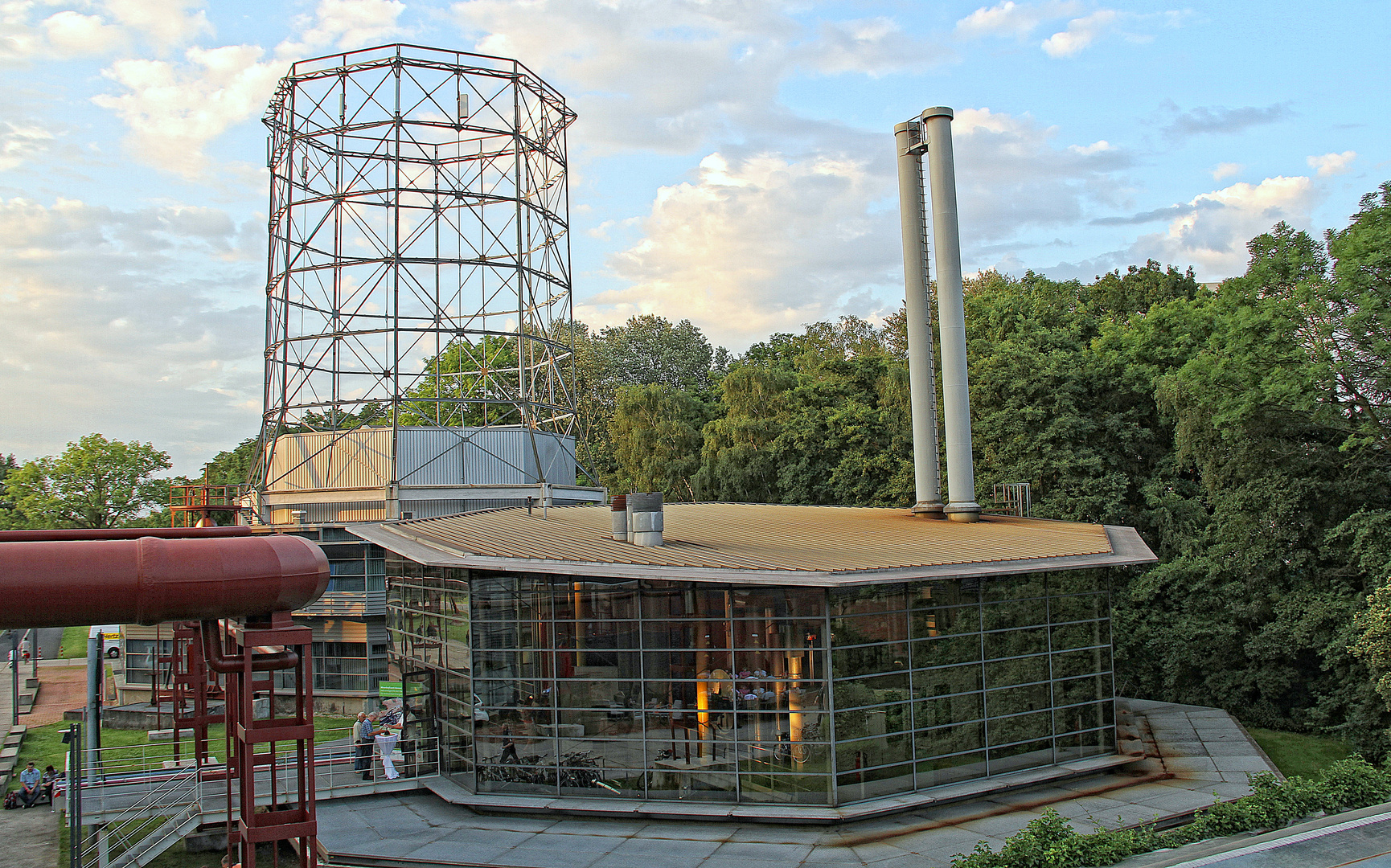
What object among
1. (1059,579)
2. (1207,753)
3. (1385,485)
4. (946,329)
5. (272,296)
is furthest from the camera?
(272,296)

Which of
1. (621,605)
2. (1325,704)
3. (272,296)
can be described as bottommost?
(1325,704)

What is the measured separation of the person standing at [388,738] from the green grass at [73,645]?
147 feet

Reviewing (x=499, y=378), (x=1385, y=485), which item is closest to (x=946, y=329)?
(x=1385, y=485)

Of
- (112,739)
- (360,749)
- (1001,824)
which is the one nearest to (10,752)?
(112,739)

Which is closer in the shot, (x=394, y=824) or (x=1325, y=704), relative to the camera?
(x=394, y=824)

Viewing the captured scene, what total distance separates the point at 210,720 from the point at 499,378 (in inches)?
934

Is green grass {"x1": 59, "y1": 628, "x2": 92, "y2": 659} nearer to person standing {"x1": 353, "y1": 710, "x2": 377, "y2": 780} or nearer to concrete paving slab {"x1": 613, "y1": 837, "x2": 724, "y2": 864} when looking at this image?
person standing {"x1": 353, "y1": 710, "x2": 377, "y2": 780}

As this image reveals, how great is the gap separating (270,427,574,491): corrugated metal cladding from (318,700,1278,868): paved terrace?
730 inches

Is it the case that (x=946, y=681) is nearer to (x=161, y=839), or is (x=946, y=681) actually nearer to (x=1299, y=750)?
(x=161, y=839)

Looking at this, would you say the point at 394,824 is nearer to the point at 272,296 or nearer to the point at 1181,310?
the point at 272,296

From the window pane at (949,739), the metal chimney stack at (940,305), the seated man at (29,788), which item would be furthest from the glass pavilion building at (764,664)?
the seated man at (29,788)

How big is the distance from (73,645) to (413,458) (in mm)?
49606

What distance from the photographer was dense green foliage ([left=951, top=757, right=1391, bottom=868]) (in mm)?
15312

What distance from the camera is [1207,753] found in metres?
24.3
